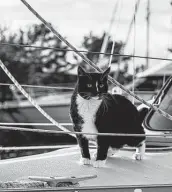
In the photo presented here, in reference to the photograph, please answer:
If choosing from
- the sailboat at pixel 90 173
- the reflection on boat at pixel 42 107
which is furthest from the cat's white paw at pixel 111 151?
the reflection on boat at pixel 42 107

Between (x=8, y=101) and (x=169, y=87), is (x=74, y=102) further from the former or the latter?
(x=8, y=101)

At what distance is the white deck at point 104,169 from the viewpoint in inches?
117

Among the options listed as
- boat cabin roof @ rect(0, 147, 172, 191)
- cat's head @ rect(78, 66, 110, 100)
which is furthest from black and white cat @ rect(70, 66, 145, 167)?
boat cabin roof @ rect(0, 147, 172, 191)

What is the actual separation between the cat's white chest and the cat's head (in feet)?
0.17

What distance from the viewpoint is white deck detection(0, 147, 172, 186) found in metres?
2.98

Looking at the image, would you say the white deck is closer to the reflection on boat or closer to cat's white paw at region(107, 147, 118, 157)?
cat's white paw at region(107, 147, 118, 157)

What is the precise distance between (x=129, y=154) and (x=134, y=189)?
881 mm

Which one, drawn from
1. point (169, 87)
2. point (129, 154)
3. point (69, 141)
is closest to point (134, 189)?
point (129, 154)

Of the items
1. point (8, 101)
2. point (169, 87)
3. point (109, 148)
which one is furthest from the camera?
point (8, 101)

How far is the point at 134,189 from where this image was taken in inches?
111

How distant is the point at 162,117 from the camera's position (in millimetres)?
4082

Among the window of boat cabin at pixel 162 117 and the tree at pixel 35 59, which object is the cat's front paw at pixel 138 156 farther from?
the tree at pixel 35 59

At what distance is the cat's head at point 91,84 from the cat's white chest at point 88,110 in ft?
0.17

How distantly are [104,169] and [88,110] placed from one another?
1.27ft
